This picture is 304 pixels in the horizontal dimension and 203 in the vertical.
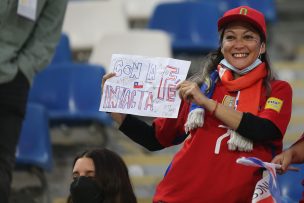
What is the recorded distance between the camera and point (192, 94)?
12.5 ft

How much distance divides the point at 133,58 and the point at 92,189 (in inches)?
21.6

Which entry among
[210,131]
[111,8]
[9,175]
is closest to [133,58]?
[210,131]


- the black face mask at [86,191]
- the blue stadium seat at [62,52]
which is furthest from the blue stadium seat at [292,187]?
the blue stadium seat at [62,52]

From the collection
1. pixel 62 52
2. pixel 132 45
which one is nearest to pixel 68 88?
pixel 62 52

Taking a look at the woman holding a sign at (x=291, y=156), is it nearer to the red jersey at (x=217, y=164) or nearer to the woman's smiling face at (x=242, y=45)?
the red jersey at (x=217, y=164)

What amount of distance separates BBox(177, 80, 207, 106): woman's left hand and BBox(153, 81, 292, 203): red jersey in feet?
0.40

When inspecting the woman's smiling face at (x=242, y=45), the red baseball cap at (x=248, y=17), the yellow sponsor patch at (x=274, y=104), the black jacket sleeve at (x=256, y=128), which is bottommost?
the black jacket sleeve at (x=256, y=128)

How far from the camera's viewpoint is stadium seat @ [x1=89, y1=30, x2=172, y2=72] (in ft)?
26.9

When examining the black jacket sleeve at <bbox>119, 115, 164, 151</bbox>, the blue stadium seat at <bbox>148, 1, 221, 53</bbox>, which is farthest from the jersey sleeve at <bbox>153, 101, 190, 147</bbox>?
the blue stadium seat at <bbox>148, 1, 221, 53</bbox>

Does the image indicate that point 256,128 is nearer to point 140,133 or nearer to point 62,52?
point 140,133

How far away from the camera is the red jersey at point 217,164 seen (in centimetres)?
381

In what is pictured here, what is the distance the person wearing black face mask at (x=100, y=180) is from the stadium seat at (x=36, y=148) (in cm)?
251

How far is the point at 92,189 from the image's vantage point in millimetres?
3855

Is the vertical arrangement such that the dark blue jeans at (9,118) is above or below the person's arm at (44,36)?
below
